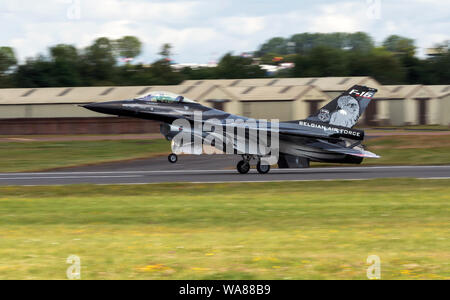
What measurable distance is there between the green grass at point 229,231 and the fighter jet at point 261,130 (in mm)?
4346

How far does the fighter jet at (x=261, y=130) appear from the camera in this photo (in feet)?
89.7

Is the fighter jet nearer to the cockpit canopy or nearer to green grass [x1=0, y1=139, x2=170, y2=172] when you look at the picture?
the cockpit canopy

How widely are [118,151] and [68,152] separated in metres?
3.67

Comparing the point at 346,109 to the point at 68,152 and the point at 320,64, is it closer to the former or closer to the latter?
the point at 68,152

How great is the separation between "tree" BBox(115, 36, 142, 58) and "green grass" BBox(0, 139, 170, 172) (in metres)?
104

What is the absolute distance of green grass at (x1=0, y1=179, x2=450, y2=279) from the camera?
936 centimetres

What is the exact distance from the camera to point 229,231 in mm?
13867

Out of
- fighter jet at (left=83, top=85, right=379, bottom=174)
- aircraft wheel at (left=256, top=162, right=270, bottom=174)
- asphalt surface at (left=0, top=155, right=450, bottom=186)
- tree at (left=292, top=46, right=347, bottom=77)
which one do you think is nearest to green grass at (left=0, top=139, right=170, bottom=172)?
asphalt surface at (left=0, top=155, right=450, bottom=186)

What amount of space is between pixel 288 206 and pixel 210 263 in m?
7.93

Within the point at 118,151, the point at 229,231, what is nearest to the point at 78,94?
the point at 118,151

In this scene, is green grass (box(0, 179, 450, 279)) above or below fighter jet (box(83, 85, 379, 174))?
below

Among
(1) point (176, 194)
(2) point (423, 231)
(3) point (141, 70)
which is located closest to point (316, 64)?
(3) point (141, 70)
